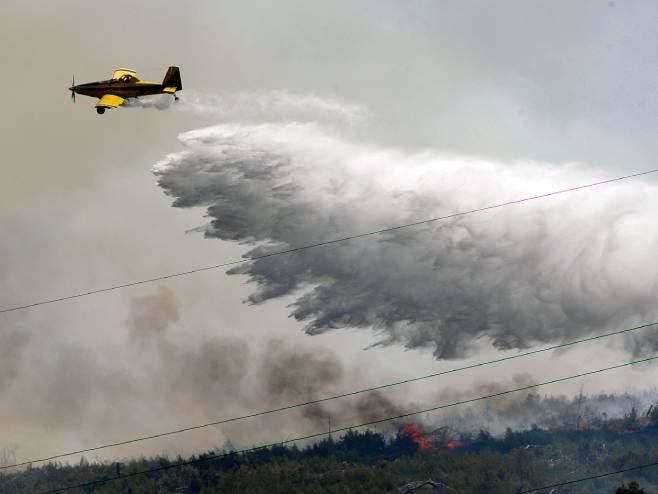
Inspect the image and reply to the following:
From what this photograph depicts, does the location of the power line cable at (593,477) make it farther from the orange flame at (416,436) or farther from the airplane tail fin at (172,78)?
the airplane tail fin at (172,78)

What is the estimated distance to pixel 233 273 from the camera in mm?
98562

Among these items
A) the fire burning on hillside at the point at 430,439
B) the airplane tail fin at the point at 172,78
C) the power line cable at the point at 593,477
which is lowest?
the power line cable at the point at 593,477

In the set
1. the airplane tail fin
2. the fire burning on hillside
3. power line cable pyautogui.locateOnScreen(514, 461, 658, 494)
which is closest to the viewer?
the airplane tail fin

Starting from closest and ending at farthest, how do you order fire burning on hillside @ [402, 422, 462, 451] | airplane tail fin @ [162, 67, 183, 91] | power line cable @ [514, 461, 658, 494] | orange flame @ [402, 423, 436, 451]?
1. airplane tail fin @ [162, 67, 183, 91]
2. power line cable @ [514, 461, 658, 494]
3. fire burning on hillside @ [402, 422, 462, 451]
4. orange flame @ [402, 423, 436, 451]

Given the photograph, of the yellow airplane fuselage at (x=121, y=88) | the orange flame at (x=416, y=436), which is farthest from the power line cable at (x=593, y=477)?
the yellow airplane fuselage at (x=121, y=88)

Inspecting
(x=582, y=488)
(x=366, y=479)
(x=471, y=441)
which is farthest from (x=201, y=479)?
(x=582, y=488)

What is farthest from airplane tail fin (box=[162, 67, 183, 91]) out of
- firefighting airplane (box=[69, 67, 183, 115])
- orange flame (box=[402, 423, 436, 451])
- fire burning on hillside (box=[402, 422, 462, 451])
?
orange flame (box=[402, 423, 436, 451])

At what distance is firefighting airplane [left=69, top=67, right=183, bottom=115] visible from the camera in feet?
337

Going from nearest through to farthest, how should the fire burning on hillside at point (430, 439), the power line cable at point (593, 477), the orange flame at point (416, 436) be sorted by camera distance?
1. the power line cable at point (593, 477)
2. the fire burning on hillside at point (430, 439)
3. the orange flame at point (416, 436)

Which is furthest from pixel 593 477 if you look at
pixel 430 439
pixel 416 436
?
pixel 416 436

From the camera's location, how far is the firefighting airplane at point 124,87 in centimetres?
10269

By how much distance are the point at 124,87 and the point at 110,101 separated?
4.91 ft

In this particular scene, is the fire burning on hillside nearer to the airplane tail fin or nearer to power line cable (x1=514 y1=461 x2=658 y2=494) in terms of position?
power line cable (x1=514 y1=461 x2=658 y2=494)

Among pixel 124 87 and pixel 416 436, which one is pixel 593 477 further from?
pixel 124 87
